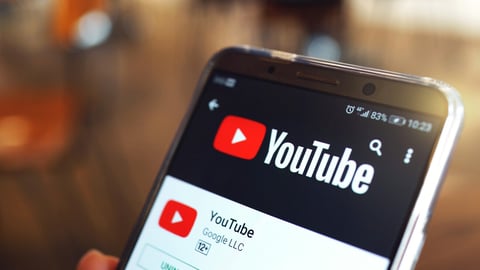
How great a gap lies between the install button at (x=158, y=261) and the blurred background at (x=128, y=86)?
0.90 metres

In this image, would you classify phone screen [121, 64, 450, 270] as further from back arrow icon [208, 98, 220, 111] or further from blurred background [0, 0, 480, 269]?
blurred background [0, 0, 480, 269]

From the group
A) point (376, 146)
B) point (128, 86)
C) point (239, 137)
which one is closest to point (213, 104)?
point (239, 137)

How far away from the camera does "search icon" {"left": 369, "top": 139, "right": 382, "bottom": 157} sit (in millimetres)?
517

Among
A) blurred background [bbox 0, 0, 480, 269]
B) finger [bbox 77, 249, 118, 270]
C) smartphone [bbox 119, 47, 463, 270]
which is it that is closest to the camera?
smartphone [bbox 119, 47, 463, 270]

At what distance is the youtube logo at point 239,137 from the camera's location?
583mm

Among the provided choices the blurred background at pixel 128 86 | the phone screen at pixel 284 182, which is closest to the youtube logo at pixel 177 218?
the phone screen at pixel 284 182

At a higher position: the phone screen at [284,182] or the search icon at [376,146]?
the search icon at [376,146]

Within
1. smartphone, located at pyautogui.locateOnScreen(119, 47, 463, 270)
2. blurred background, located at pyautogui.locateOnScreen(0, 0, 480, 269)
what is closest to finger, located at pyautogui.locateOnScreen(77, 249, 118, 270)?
smartphone, located at pyautogui.locateOnScreen(119, 47, 463, 270)

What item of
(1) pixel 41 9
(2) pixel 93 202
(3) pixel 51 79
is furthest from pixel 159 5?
(2) pixel 93 202

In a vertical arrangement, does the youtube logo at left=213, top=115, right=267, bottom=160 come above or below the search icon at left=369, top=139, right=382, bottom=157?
below

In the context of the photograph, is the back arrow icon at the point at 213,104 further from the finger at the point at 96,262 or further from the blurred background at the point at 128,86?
the blurred background at the point at 128,86

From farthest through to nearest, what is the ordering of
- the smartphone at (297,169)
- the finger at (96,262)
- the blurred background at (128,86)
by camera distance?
the blurred background at (128,86), the finger at (96,262), the smartphone at (297,169)

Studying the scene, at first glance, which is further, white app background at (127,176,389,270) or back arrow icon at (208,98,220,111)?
back arrow icon at (208,98,220,111)

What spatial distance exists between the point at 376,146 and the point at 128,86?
248 centimetres
